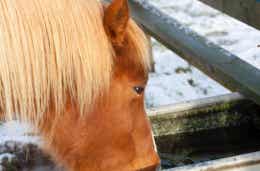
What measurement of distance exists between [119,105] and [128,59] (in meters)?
0.15

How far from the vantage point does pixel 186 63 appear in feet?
13.6

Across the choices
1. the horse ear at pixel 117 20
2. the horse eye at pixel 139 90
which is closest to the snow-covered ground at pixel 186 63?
the horse eye at pixel 139 90

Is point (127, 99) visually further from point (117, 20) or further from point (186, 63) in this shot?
point (186, 63)

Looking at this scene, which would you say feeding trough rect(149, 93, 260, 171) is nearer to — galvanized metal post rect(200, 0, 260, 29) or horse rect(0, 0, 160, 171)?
galvanized metal post rect(200, 0, 260, 29)

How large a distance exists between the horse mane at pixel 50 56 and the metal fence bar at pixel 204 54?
0.74 m

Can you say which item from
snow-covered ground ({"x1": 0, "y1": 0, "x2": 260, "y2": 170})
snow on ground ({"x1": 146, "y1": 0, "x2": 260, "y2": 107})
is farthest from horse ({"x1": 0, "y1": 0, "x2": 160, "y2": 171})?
snow on ground ({"x1": 146, "y1": 0, "x2": 260, "y2": 107})

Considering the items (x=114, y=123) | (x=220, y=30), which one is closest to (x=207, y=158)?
(x=114, y=123)

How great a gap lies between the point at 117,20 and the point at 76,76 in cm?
21

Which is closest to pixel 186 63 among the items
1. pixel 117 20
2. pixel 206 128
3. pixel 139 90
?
pixel 206 128

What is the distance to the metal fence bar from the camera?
7.97 ft

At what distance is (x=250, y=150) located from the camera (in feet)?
8.93

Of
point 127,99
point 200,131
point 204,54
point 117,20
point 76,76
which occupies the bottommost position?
point 200,131

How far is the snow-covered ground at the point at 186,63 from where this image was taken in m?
3.68

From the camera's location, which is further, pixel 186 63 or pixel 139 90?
pixel 186 63
